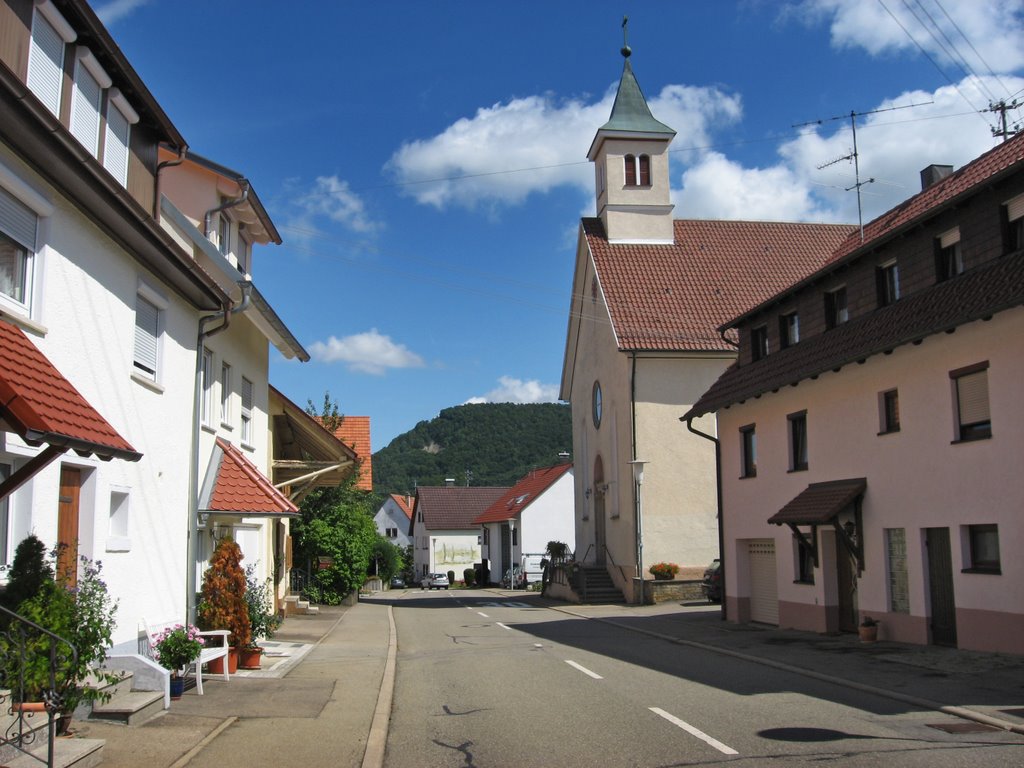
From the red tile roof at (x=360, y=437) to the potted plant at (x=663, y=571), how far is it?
37.5 ft

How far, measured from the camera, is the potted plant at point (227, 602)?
13531 millimetres

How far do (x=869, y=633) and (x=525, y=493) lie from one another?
157 ft

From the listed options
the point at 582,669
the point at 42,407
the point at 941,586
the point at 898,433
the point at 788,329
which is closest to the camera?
the point at 42,407

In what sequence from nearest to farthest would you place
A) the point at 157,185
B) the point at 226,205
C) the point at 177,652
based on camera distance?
the point at 177,652, the point at 157,185, the point at 226,205

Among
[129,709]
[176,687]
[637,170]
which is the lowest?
[176,687]

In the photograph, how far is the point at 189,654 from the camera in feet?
37.4

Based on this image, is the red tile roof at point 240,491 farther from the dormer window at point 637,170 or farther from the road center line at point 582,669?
the dormer window at point 637,170

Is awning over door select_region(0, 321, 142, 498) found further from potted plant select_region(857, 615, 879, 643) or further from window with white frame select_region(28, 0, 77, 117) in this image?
potted plant select_region(857, 615, 879, 643)

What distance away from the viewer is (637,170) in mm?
39531

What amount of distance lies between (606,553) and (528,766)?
29755mm

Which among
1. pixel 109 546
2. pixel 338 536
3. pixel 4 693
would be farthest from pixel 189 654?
pixel 338 536

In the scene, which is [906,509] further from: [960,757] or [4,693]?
[4,693]

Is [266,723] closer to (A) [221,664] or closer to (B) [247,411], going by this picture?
(A) [221,664]

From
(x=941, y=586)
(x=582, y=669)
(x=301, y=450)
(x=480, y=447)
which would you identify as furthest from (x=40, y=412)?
(x=480, y=447)
